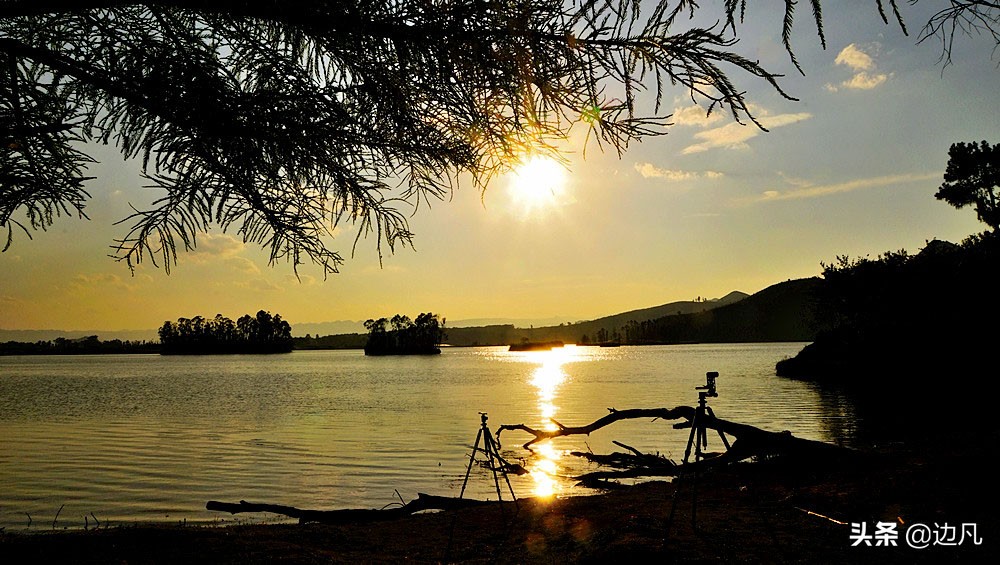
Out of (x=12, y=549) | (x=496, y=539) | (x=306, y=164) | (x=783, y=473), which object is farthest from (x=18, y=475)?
(x=783, y=473)

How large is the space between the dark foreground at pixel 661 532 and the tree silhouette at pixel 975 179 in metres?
42.5

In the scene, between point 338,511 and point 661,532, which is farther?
point 338,511

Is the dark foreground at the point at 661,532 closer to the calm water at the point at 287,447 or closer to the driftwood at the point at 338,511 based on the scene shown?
the driftwood at the point at 338,511

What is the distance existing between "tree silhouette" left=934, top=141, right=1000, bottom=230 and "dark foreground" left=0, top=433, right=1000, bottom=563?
42.5 meters

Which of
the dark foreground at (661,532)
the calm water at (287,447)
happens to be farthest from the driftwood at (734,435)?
the calm water at (287,447)

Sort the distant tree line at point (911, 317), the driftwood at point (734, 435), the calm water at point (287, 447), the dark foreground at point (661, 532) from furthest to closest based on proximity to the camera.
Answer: the distant tree line at point (911, 317)
the calm water at point (287, 447)
the driftwood at point (734, 435)
the dark foreground at point (661, 532)

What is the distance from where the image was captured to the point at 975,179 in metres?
43.4

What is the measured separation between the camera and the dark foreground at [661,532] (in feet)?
20.4

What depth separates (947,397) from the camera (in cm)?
3356

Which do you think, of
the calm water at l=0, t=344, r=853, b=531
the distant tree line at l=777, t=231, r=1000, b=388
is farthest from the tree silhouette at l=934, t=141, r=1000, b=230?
the calm water at l=0, t=344, r=853, b=531

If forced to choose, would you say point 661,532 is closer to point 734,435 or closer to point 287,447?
point 734,435

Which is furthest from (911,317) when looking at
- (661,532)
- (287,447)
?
(661,532)

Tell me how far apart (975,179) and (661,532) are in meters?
48.0

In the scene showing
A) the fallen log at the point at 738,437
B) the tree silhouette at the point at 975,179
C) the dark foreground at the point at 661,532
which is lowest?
the dark foreground at the point at 661,532
